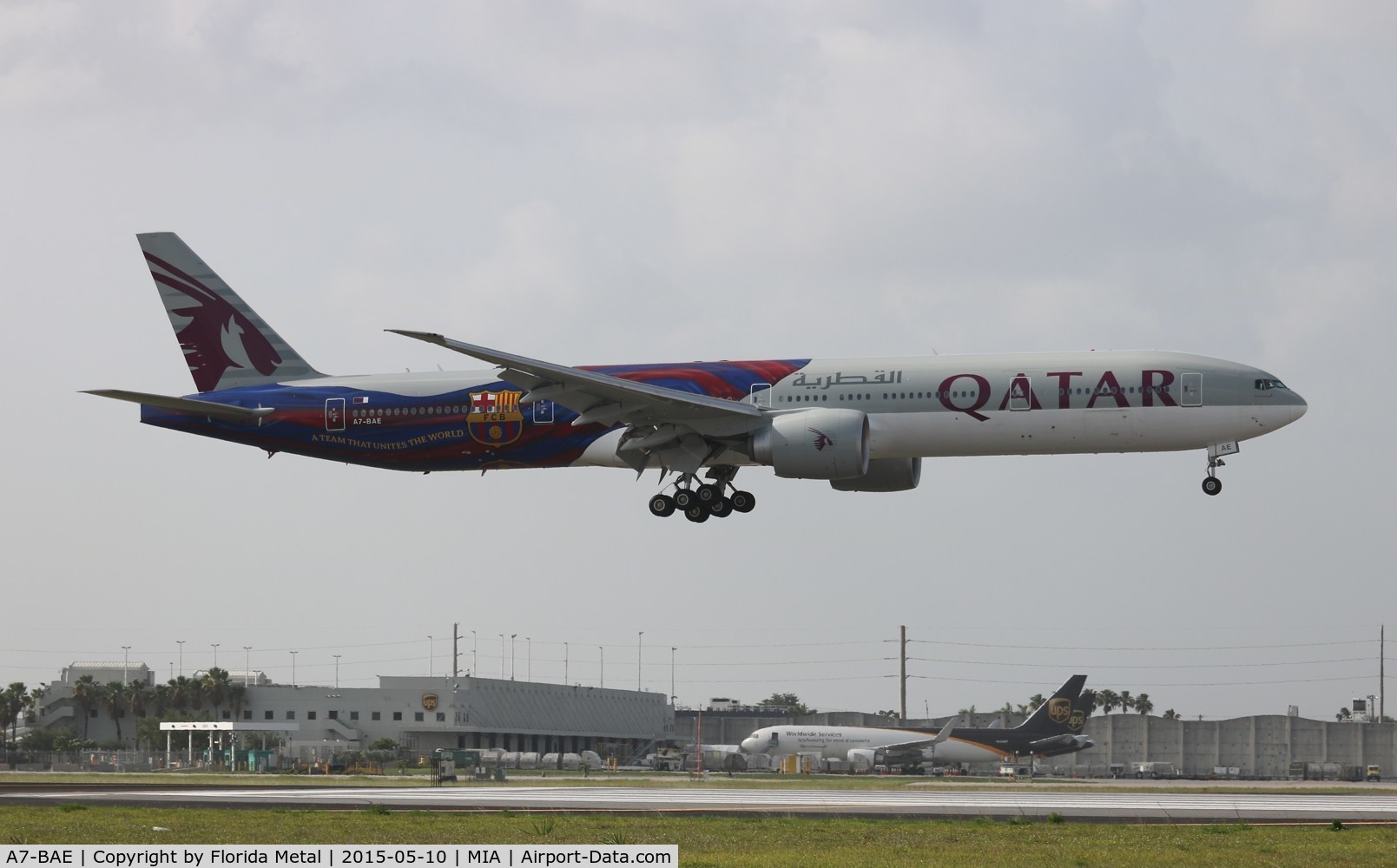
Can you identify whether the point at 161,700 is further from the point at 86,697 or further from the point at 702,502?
the point at 702,502

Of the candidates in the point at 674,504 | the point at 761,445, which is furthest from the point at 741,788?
the point at 761,445

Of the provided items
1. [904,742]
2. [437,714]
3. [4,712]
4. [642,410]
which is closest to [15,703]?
[4,712]

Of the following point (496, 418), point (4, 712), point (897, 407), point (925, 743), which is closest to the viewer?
point (897, 407)

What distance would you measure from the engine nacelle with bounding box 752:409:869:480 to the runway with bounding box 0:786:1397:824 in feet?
30.2

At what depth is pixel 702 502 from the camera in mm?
47344

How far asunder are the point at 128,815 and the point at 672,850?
1535cm

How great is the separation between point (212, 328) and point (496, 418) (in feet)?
44.0

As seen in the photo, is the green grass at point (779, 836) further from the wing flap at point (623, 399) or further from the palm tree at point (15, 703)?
the palm tree at point (15, 703)

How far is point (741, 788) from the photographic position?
5797 centimetres
